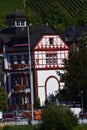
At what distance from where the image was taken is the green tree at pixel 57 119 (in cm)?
6675

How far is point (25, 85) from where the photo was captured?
379 ft

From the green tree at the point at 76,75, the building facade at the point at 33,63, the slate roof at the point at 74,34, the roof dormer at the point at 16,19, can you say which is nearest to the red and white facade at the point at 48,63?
the building facade at the point at 33,63

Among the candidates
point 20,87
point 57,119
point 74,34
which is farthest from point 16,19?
point 57,119

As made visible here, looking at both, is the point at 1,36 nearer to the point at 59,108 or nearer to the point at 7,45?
the point at 7,45

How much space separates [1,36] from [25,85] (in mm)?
9015

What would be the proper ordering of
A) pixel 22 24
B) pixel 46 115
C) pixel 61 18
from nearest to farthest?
pixel 46 115 → pixel 22 24 → pixel 61 18

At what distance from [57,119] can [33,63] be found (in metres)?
50.2

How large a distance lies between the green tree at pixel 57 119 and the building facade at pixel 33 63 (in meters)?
45.2

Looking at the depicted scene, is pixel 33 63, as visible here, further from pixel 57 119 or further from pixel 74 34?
pixel 57 119

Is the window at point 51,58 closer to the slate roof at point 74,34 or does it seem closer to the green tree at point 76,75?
the slate roof at point 74,34

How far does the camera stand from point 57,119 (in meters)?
67.4

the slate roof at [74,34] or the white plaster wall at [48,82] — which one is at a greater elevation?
the slate roof at [74,34]

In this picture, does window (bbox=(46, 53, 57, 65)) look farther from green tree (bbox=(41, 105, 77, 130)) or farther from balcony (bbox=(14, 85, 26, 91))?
green tree (bbox=(41, 105, 77, 130))

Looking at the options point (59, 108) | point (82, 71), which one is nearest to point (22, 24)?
point (82, 71)
